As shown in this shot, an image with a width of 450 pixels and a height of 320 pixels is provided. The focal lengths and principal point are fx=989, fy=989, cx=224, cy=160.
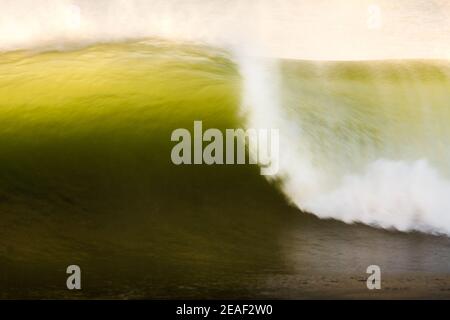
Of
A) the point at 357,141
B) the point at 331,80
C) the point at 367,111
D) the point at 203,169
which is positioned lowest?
the point at 203,169

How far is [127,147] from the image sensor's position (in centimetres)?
838

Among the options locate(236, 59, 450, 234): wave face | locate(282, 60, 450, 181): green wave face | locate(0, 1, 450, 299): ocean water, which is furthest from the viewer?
locate(282, 60, 450, 181): green wave face

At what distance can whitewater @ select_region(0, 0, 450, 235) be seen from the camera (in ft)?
27.8

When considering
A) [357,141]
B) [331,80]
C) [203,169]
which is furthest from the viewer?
[331,80]

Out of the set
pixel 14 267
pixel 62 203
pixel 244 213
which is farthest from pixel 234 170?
pixel 14 267

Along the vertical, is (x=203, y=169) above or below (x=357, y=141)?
below

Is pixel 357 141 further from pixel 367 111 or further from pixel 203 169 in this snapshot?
pixel 203 169

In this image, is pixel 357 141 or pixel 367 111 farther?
pixel 367 111

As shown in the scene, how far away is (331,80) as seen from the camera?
30.3 feet

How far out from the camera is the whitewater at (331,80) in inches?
333

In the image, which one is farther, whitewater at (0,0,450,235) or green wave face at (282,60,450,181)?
green wave face at (282,60,450,181)

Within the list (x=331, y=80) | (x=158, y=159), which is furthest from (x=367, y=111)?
(x=158, y=159)

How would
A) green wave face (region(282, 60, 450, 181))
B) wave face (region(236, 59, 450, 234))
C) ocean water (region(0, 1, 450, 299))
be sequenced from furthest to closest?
green wave face (region(282, 60, 450, 181))
wave face (region(236, 59, 450, 234))
ocean water (region(0, 1, 450, 299))
